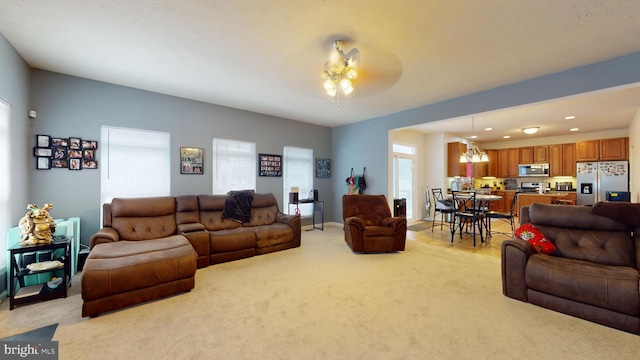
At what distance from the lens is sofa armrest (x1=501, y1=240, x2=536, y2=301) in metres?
2.50

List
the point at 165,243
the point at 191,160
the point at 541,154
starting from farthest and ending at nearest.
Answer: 1. the point at 541,154
2. the point at 191,160
3. the point at 165,243

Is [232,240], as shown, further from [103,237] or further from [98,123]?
[98,123]

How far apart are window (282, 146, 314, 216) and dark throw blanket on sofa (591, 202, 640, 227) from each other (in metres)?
4.83

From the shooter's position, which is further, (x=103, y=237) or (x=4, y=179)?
(x=103, y=237)

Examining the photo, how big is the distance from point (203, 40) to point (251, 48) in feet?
1.57

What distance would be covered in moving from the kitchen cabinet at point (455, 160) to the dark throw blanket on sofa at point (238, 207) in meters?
5.94

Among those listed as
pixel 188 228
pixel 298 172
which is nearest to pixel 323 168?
pixel 298 172

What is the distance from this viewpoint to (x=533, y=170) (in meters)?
7.78

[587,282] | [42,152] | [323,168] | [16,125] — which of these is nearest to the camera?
[587,282]

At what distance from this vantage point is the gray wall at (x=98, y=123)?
338 centimetres

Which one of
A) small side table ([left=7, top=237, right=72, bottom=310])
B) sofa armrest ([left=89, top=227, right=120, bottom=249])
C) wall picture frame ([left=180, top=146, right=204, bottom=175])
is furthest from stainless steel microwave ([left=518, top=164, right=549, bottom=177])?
small side table ([left=7, top=237, right=72, bottom=310])

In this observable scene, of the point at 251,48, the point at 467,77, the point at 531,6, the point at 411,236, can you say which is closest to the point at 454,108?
the point at 467,77

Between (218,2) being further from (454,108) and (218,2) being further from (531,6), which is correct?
(454,108)

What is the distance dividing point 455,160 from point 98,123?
26.5ft
